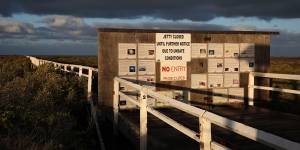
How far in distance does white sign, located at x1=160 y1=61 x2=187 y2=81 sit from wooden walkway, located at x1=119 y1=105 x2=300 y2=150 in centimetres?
97

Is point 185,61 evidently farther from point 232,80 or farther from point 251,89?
point 251,89

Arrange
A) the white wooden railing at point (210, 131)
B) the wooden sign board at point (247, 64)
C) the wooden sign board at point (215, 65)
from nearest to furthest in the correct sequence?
the white wooden railing at point (210, 131), the wooden sign board at point (215, 65), the wooden sign board at point (247, 64)

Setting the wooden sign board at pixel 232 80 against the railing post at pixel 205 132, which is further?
the wooden sign board at pixel 232 80

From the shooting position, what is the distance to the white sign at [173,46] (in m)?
11.7

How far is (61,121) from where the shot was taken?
8531 mm

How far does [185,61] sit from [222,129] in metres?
4.09

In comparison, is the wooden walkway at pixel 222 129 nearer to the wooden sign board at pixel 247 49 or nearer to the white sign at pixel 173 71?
the white sign at pixel 173 71

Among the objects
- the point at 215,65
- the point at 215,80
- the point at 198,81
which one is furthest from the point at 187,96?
the point at 215,65

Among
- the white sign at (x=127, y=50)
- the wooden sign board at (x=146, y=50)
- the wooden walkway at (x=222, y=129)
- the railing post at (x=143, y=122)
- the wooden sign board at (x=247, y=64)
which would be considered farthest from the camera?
the wooden sign board at (x=247, y=64)

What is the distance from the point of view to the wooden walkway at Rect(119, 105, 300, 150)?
7.06 metres

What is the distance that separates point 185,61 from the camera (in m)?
12.0

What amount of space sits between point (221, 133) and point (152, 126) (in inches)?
67.8

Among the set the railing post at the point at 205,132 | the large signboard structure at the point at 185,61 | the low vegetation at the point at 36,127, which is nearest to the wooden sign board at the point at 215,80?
the large signboard structure at the point at 185,61

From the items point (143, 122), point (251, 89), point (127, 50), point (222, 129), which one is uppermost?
point (127, 50)
